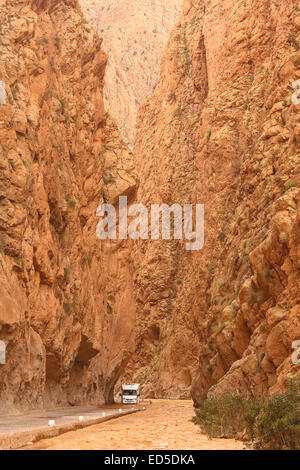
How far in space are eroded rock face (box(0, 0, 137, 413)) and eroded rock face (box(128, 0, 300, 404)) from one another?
669 cm

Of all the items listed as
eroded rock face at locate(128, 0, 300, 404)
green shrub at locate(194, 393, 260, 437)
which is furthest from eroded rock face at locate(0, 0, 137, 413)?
green shrub at locate(194, 393, 260, 437)

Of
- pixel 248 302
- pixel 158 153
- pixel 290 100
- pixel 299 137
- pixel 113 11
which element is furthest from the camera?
pixel 113 11

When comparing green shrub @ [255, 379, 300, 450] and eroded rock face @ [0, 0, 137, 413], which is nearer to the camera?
green shrub @ [255, 379, 300, 450]

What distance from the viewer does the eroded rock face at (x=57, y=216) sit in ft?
82.0

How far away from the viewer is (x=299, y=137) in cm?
2898

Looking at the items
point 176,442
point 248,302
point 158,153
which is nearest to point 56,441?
point 176,442

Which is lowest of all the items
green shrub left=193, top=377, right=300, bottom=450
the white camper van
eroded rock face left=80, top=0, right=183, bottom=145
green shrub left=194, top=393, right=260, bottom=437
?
the white camper van

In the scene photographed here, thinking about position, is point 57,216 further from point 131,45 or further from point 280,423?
point 131,45

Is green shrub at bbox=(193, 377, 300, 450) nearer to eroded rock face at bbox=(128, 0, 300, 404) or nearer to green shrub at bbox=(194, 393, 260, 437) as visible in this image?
green shrub at bbox=(194, 393, 260, 437)

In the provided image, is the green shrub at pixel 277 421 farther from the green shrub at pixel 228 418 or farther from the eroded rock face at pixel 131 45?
the eroded rock face at pixel 131 45

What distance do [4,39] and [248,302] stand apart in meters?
16.3

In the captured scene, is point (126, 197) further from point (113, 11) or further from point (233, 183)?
point (113, 11)

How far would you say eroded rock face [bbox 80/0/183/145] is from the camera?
104812mm

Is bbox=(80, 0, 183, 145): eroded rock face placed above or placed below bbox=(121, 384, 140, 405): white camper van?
above
